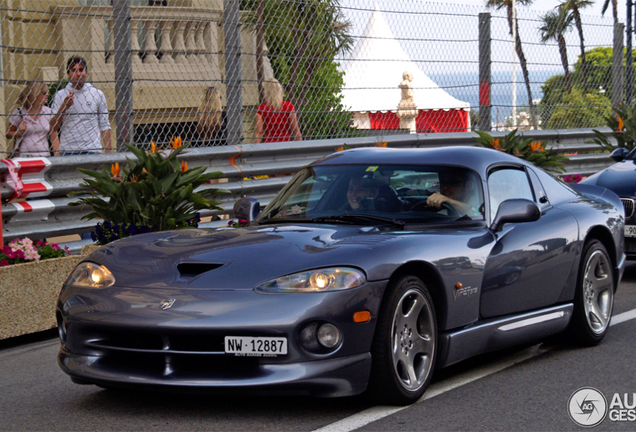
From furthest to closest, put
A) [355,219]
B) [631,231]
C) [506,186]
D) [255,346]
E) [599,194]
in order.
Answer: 1. [631,231]
2. [599,194]
3. [506,186]
4. [355,219]
5. [255,346]

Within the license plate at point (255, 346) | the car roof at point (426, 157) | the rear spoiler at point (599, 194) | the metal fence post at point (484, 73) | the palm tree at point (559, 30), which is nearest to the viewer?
the license plate at point (255, 346)

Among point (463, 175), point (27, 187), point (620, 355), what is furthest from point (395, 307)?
point (27, 187)

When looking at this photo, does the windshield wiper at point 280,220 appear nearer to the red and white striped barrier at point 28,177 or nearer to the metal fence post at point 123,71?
the red and white striped barrier at point 28,177

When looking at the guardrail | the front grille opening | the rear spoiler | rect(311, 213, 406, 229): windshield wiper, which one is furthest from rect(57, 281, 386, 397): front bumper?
the guardrail

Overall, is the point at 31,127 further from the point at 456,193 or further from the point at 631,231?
the point at 631,231

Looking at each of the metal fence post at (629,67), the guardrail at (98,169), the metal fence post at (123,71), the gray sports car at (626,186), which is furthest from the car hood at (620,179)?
the metal fence post at (629,67)

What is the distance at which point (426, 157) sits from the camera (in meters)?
5.70

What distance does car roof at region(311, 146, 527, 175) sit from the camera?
18.5 ft

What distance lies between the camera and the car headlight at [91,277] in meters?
4.52

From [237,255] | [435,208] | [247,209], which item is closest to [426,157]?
[435,208]

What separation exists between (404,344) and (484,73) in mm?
8644

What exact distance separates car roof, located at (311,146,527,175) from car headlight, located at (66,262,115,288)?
1808mm

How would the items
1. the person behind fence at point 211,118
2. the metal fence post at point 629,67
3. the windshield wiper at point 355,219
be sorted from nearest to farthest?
the windshield wiper at point 355,219
the person behind fence at point 211,118
the metal fence post at point 629,67

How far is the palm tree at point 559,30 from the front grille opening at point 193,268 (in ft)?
31.4
